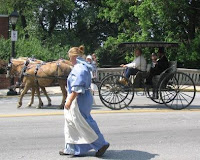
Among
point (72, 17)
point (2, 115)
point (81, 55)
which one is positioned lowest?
point (2, 115)

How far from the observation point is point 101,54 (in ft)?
111

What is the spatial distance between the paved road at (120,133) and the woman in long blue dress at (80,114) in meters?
0.26

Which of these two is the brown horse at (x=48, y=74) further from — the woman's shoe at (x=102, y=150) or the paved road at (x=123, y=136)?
the woman's shoe at (x=102, y=150)

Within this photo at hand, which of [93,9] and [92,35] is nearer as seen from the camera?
[93,9]

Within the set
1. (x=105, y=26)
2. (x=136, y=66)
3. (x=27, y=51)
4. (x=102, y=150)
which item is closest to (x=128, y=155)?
(x=102, y=150)

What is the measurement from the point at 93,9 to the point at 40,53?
526 inches

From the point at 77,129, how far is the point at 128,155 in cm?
114

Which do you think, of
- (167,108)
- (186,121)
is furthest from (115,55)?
(186,121)

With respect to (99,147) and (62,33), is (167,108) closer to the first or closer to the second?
(99,147)

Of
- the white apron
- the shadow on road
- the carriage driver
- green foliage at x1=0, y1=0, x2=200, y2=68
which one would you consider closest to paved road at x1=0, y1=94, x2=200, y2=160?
the shadow on road

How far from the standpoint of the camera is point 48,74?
12680 mm

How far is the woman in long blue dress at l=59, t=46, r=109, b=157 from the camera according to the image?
646 centimetres

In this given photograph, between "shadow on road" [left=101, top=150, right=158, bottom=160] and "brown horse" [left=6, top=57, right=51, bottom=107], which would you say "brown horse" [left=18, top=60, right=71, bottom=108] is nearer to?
"brown horse" [left=6, top=57, right=51, bottom=107]

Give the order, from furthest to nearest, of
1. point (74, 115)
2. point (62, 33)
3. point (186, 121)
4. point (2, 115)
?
point (62, 33), point (2, 115), point (186, 121), point (74, 115)
